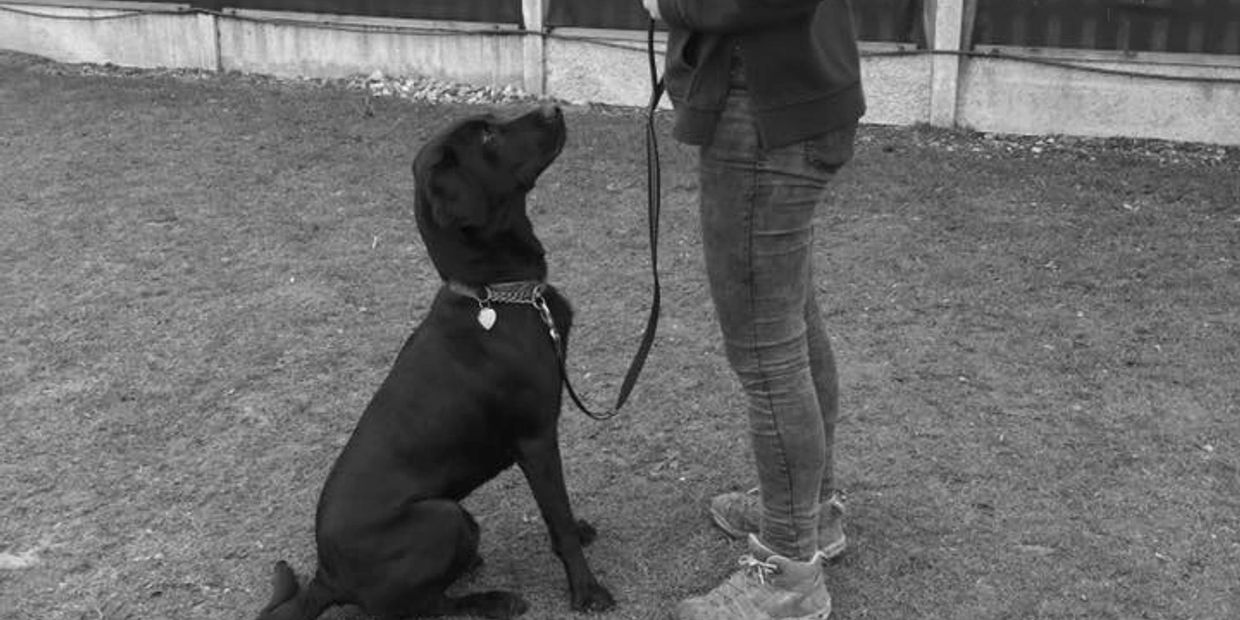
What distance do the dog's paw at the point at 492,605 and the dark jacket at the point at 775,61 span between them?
4.31 feet

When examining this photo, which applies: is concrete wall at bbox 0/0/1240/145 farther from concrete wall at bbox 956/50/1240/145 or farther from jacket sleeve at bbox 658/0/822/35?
jacket sleeve at bbox 658/0/822/35

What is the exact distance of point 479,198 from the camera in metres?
3.28

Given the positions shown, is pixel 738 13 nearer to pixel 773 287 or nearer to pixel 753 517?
pixel 773 287

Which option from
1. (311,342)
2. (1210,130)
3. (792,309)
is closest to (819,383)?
(792,309)

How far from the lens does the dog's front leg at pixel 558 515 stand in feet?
10.9

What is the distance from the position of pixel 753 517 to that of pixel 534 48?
5.46 m

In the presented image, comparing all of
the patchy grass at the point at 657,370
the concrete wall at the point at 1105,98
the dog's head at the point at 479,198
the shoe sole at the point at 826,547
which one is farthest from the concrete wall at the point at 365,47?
the shoe sole at the point at 826,547

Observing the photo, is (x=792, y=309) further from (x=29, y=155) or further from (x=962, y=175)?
(x=29, y=155)

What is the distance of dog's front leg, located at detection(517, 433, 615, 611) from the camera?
3.32 meters

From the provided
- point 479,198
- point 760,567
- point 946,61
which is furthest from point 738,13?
point 946,61

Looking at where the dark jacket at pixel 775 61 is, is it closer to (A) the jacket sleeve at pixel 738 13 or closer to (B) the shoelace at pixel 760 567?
(A) the jacket sleeve at pixel 738 13

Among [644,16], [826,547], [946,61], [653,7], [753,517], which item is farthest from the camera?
[644,16]

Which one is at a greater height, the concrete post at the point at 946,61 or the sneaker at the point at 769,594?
the concrete post at the point at 946,61

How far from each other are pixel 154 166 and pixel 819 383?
5295mm
